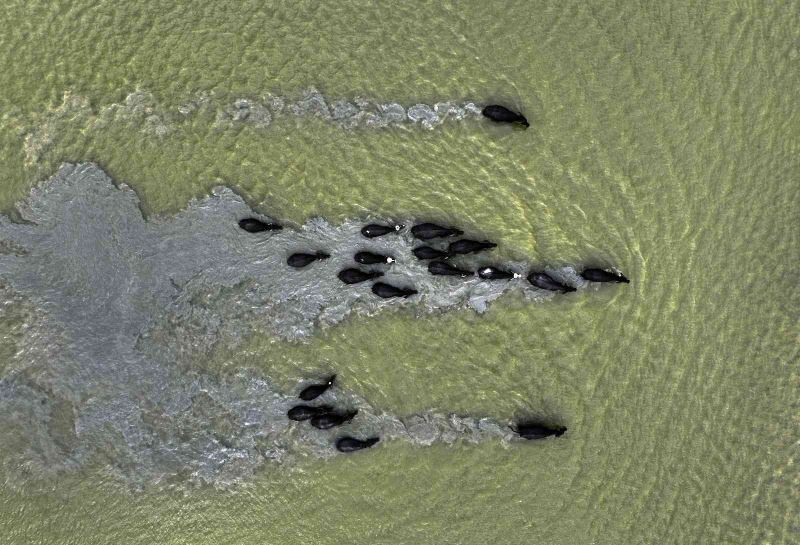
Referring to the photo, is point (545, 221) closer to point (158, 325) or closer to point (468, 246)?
point (468, 246)

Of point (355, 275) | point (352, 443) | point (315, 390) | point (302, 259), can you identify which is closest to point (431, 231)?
point (355, 275)

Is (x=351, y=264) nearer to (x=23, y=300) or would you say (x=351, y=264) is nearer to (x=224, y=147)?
(x=224, y=147)

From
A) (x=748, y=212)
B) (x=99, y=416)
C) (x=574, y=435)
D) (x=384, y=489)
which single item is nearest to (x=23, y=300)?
(x=99, y=416)

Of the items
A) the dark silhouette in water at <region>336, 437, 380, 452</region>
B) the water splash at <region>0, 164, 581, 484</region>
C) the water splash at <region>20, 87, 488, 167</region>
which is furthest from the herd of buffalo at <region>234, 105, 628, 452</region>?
the water splash at <region>20, 87, 488, 167</region>

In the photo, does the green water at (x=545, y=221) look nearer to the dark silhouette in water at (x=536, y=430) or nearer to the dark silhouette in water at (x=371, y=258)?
the dark silhouette in water at (x=536, y=430)

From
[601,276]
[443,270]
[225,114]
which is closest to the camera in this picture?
[601,276]
